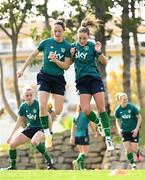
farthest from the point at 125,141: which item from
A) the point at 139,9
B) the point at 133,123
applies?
the point at 139,9

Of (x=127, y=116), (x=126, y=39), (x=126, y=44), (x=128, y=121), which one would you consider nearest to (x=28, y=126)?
(x=127, y=116)

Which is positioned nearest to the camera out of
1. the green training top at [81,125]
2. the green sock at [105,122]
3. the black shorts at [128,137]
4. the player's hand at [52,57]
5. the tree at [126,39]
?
the player's hand at [52,57]

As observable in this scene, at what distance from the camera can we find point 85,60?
41.3 ft

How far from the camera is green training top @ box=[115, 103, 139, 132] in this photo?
55.3ft

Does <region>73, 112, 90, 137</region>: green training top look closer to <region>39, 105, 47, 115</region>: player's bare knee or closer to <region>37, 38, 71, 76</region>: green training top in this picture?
<region>39, 105, 47, 115</region>: player's bare knee

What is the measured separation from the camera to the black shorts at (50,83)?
12.7 m

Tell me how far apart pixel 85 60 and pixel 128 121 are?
478 centimetres

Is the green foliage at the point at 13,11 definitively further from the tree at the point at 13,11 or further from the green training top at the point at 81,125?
the green training top at the point at 81,125

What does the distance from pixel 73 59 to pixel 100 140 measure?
1069cm

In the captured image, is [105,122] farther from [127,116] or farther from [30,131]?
[127,116]

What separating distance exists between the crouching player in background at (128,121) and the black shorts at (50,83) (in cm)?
388

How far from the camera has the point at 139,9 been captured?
2516 cm

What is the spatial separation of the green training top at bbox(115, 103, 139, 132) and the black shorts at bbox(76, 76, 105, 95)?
4288 mm

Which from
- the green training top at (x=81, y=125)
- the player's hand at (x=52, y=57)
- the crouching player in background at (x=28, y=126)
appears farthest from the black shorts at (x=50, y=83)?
the green training top at (x=81, y=125)
